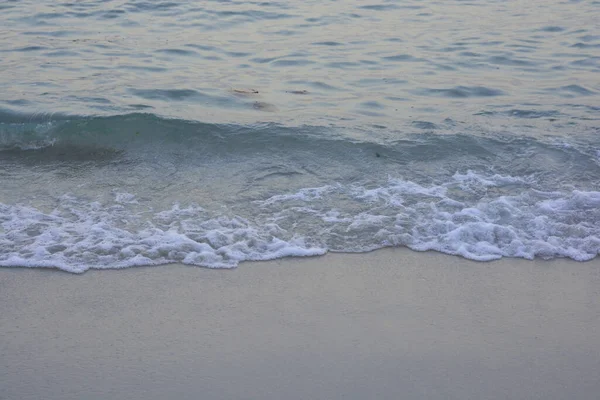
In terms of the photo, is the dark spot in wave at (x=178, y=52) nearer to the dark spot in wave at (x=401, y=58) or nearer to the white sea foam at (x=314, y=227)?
the dark spot in wave at (x=401, y=58)

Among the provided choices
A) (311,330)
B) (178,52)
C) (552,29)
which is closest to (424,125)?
(311,330)

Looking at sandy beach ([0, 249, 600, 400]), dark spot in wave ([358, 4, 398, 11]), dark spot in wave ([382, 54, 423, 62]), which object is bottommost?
dark spot in wave ([382, 54, 423, 62])

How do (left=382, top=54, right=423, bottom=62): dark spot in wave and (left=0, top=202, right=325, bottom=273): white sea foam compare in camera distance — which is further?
(left=382, top=54, right=423, bottom=62): dark spot in wave

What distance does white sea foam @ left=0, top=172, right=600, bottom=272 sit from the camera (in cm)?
441

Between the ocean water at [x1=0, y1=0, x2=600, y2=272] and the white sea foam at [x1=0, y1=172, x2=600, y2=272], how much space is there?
1cm

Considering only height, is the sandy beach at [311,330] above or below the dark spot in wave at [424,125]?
above

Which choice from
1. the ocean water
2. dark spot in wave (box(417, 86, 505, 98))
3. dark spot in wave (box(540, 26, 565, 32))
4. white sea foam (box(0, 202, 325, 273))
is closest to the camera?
white sea foam (box(0, 202, 325, 273))

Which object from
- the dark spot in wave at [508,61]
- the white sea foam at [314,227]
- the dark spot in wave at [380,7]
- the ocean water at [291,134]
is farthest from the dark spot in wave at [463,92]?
the dark spot in wave at [380,7]

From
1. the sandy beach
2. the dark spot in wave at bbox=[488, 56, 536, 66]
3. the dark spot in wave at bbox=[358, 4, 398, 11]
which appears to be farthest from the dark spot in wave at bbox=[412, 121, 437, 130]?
the dark spot in wave at bbox=[358, 4, 398, 11]

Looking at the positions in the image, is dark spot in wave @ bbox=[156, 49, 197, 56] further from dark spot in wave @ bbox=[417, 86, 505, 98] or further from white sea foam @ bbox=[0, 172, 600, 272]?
white sea foam @ bbox=[0, 172, 600, 272]

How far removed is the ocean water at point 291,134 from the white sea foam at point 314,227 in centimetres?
1

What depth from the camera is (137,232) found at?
4.65 metres

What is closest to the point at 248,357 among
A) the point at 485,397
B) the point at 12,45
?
the point at 485,397

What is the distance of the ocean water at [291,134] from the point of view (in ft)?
15.2
